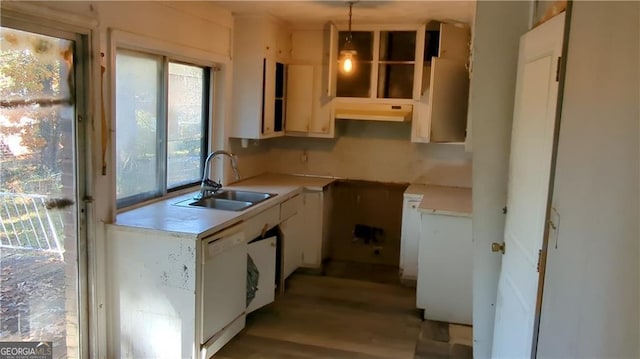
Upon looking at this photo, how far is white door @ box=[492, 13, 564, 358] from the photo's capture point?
1.67 metres

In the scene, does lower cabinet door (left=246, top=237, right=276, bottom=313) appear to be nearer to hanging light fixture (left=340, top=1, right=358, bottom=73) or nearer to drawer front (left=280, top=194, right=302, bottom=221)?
drawer front (left=280, top=194, right=302, bottom=221)

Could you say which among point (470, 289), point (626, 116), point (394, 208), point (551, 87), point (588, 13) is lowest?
point (470, 289)

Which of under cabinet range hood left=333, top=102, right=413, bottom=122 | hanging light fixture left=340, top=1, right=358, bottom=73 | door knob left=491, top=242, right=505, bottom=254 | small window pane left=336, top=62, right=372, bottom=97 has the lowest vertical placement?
door knob left=491, top=242, right=505, bottom=254

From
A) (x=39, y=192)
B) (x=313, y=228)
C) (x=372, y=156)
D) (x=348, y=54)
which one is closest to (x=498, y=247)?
(x=39, y=192)

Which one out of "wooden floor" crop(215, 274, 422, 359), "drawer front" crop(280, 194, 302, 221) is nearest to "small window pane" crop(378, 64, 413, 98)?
"drawer front" crop(280, 194, 302, 221)

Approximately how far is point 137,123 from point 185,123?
62 centimetres

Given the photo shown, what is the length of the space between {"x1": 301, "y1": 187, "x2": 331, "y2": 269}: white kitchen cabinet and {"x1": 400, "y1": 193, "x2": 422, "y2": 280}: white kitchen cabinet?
0.75 m

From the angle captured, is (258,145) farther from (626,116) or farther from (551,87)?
(626,116)

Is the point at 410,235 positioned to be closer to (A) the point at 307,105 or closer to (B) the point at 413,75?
(B) the point at 413,75

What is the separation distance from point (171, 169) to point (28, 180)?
4.30 ft

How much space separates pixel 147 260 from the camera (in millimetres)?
2660

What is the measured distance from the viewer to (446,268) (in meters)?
3.56

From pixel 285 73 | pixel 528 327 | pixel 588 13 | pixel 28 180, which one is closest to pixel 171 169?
pixel 28 180

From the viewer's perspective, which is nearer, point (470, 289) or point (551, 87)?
point (551, 87)
